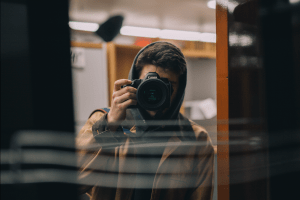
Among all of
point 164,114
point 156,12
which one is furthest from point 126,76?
point 156,12

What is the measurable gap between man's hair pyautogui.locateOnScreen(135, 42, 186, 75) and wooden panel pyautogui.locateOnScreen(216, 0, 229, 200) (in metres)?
0.13

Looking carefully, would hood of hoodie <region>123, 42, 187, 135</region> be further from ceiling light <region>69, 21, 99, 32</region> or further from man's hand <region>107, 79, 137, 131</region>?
ceiling light <region>69, 21, 99, 32</region>

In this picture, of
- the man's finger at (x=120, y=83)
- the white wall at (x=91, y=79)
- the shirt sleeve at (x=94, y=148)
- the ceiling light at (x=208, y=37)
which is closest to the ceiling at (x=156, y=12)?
the ceiling light at (x=208, y=37)

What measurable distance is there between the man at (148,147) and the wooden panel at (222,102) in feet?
0.11

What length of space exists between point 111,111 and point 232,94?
13.9 inches

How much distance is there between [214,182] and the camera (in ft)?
1.94

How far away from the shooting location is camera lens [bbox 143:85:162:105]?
20.2 inches

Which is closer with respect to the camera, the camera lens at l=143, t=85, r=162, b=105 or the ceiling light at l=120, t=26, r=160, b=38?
the camera lens at l=143, t=85, r=162, b=105

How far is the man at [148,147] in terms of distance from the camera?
0.51 metres

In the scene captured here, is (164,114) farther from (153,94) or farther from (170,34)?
(170,34)

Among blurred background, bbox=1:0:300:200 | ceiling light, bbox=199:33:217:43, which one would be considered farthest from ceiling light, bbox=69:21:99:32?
ceiling light, bbox=199:33:217:43

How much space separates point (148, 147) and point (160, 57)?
0.26m

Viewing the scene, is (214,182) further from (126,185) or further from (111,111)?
(111,111)

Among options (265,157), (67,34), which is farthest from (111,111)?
(265,157)
